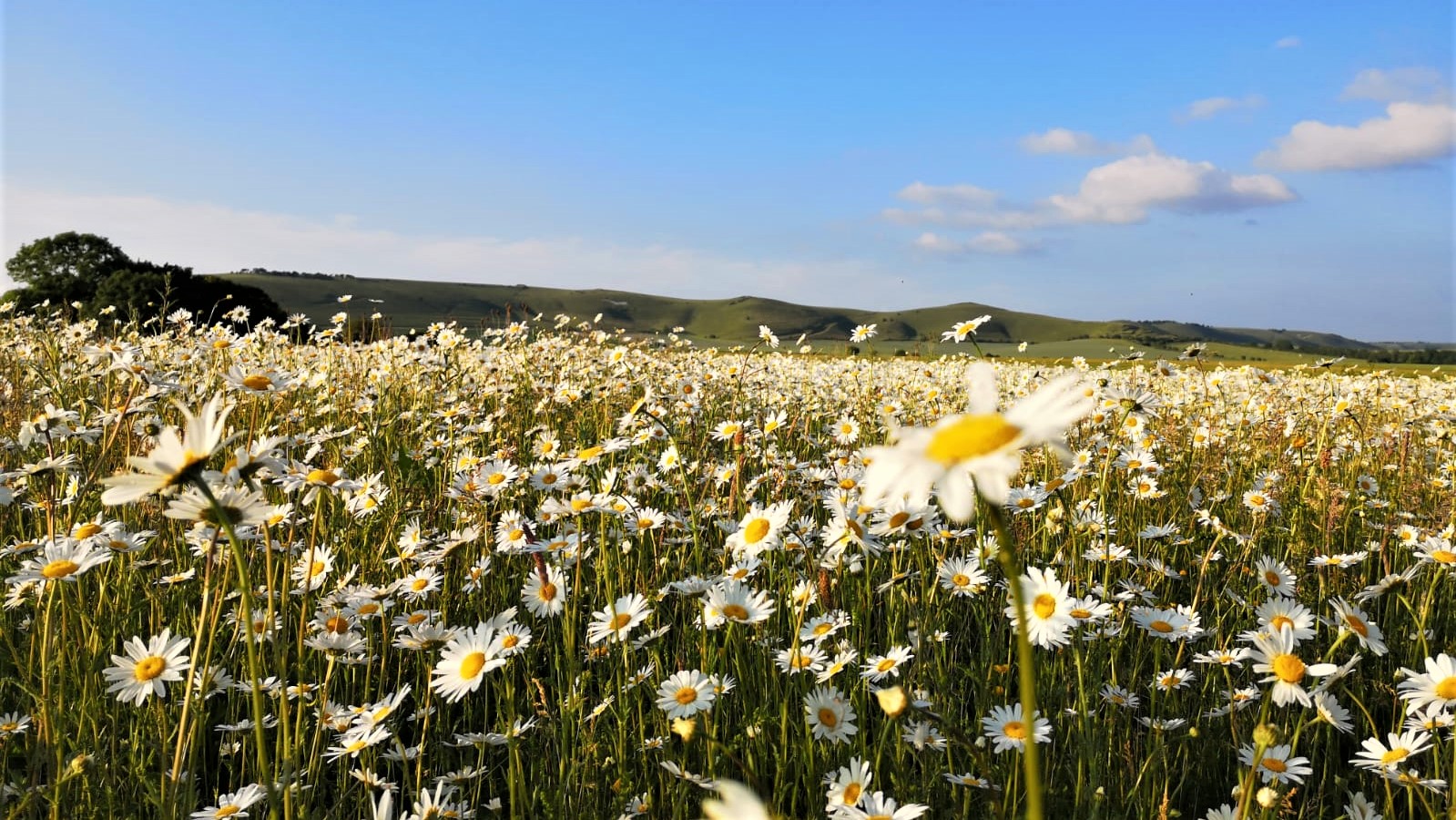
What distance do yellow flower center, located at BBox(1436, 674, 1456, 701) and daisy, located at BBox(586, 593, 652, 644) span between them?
6.10 feet

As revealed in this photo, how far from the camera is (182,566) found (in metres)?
3.31

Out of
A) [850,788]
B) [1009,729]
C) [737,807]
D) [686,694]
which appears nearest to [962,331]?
[1009,729]

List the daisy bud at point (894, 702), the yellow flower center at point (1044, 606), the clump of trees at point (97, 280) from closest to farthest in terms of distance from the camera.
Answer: the daisy bud at point (894, 702)
the yellow flower center at point (1044, 606)
the clump of trees at point (97, 280)

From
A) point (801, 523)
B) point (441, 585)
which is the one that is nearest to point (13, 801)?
point (441, 585)

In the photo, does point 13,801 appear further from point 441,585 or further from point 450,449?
point 450,449

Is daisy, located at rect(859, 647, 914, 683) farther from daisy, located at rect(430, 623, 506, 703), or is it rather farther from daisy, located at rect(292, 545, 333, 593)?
daisy, located at rect(292, 545, 333, 593)

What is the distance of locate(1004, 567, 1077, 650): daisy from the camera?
79.6 inches

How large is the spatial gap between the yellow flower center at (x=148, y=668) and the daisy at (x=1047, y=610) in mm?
2070

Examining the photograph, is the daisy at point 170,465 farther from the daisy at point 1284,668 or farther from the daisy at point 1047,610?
the daisy at point 1284,668

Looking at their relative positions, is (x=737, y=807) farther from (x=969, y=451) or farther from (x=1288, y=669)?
(x=1288, y=669)

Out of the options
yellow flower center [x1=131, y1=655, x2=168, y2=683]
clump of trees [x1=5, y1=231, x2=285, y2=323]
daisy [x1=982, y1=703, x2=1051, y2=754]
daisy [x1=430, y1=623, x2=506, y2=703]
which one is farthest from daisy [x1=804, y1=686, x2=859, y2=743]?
clump of trees [x1=5, y1=231, x2=285, y2=323]

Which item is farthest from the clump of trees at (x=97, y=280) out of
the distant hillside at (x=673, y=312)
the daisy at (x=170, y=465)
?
the distant hillside at (x=673, y=312)

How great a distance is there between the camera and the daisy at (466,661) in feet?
6.06

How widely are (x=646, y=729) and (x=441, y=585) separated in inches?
45.7
